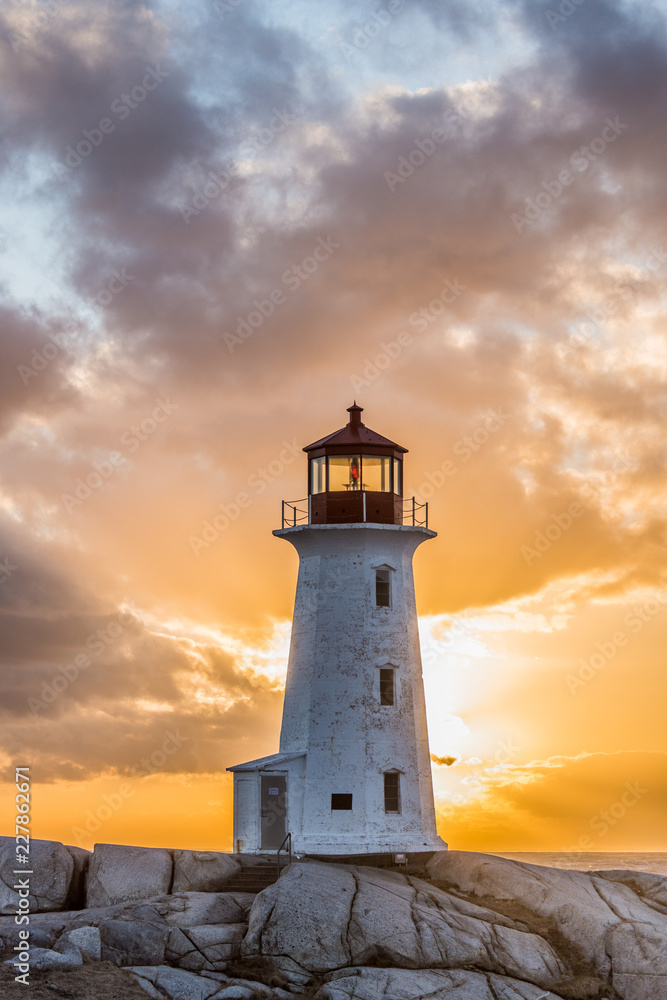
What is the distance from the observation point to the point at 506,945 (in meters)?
27.8

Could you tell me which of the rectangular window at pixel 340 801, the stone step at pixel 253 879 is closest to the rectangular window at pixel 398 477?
the rectangular window at pixel 340 801

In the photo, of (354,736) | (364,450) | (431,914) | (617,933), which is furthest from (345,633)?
(617,933)

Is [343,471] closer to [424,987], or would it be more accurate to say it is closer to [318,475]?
[318,475]

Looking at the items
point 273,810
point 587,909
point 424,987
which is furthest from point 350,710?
point 424,987

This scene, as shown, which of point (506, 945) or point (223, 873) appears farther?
point (223, 873)

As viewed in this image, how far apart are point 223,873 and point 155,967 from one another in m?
5.74

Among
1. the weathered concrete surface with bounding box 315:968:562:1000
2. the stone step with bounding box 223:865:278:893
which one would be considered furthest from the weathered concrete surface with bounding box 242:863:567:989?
the stone step with bounding box 223:865:278:893

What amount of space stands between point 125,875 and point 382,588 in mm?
11982

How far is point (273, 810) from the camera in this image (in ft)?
112

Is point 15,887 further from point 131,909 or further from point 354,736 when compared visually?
point 354,736

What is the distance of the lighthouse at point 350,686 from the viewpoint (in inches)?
1326

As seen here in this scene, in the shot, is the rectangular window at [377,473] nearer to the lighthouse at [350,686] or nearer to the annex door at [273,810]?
the lighthouse at [350,686]

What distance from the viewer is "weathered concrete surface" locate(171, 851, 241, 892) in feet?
101

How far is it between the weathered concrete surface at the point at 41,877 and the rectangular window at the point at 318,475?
45.8 feet
